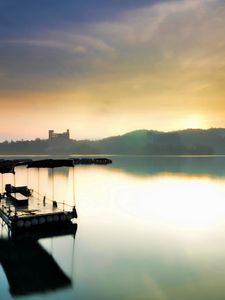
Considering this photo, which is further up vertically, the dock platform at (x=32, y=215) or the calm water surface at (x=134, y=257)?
the dock platform at (x=32, y=215)

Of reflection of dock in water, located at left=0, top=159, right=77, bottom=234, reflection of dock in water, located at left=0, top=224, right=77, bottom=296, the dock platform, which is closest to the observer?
reflection of dock in water, located at left=0, top=224, right=77, bottom=296

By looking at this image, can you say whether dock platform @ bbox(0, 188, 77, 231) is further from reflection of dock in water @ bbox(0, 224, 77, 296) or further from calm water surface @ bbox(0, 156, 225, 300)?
calm water surface @ bbox(0, 156, 225, 300)

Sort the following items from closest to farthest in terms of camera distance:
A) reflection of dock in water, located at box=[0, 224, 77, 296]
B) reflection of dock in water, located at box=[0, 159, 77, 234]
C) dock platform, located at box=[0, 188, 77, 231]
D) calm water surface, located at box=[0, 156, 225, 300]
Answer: calm water surface, located at box=[0, 156, 225, 300] → reflection of dock in water, located at box=[0, 224, 77, 296] → dock platform, located at box=[0, 188, 77, 231] → reflection of dock in water, located at box=[0, 159, 77, 234]

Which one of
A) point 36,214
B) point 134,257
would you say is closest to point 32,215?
point 36,214

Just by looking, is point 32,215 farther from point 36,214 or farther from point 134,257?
point 134,257

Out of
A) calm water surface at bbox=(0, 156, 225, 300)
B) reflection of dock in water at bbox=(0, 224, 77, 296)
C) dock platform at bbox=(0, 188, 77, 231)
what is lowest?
calm water surface at bbox=(0, 156, 225, 300)

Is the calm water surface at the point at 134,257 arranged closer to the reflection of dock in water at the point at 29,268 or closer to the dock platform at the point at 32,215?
the reflection of dock in water at the point at 29,268

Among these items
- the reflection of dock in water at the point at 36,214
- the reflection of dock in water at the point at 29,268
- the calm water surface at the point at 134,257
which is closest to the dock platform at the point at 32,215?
the reflection of dock in water at the point at 36,214

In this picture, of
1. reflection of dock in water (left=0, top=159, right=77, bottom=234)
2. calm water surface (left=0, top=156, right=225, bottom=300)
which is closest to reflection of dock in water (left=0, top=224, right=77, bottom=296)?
calm water surface (left=0, top=156, right=225, bottom=300)

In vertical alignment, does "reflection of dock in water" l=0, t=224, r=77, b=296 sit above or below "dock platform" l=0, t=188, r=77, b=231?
below

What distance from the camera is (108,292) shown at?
2452 cm

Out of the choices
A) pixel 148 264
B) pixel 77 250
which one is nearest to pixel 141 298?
pixel 148 264

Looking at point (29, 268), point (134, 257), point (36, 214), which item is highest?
point (36, 214)

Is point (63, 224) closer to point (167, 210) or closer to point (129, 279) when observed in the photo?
point (129, 279)
